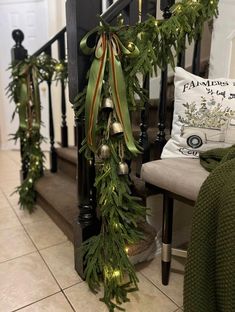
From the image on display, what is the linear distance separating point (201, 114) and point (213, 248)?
0.55 meters

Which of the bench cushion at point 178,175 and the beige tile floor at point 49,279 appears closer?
the bench cushion at point 178,175

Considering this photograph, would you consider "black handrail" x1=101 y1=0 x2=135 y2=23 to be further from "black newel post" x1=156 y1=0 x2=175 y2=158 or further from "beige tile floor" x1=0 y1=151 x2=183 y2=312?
"beige tile floor" x1=0 y1=151 x2=183 y2=312

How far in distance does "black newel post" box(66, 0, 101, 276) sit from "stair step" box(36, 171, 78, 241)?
24 centimetres

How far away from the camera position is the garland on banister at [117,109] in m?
0.96

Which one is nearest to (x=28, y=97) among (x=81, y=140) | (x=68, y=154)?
(x=68, y=154)

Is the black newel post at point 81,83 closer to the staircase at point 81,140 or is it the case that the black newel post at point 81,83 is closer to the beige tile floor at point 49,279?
the staircase at point 81,140

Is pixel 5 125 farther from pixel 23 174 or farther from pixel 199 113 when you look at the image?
pixel 199 113

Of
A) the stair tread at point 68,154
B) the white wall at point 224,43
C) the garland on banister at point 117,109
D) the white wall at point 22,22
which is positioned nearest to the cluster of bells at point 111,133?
the garland on banister at point 117,109

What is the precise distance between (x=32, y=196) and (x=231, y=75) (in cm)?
162

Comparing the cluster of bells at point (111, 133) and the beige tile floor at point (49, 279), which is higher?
the cluster of bells at point (111, 133)

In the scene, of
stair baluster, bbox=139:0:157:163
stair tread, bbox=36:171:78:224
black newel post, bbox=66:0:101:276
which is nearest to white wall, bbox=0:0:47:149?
stair tread, bbox=36:171:78:224

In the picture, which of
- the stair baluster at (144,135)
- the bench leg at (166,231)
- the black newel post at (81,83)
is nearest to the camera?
the black newel post at (81,83)

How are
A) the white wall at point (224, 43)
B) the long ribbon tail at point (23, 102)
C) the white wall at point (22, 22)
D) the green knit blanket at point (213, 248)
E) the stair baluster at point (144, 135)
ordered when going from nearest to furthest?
1. the green knit blanket at point (213, 248)
2. the stair baluster at point (144, 135)
3. the white wall at point (224, 43)
4. the long ribbon tail at point (23, 102)
5. the white wall at point (22, 22)

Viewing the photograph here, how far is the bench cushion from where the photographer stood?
91 cm
